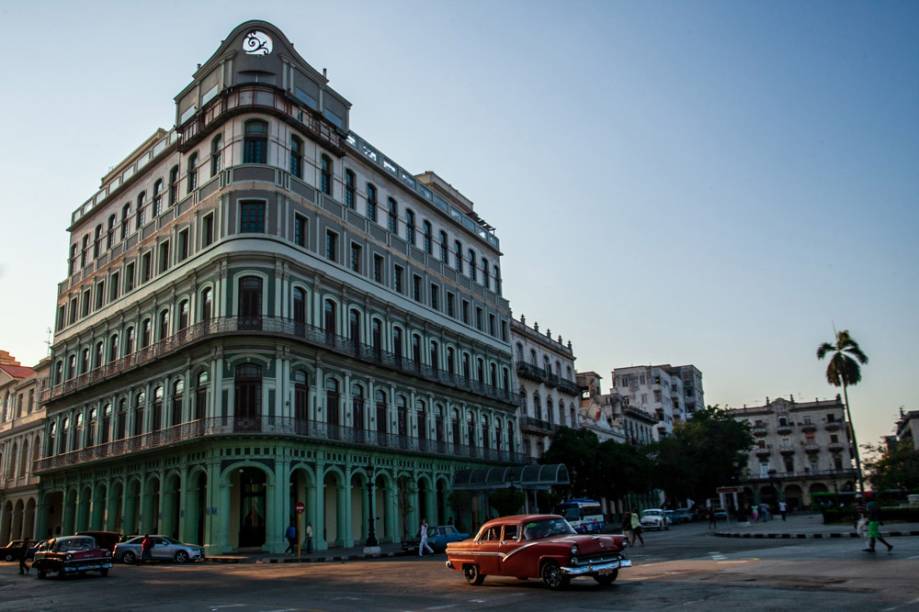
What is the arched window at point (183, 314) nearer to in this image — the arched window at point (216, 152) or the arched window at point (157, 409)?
the arched window at point (157, 409)

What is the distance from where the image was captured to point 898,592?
42.5ft

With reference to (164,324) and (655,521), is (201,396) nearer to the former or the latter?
(164,324)

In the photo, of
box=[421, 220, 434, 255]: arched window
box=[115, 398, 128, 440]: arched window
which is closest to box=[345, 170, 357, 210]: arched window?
box=[421, 220, 434, 255]: arched window

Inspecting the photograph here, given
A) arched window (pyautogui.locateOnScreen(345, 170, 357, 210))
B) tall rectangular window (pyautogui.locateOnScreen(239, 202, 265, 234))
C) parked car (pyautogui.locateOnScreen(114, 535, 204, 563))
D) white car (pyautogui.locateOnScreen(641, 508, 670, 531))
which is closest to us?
parked car (pyautogui.locateOnScreen(114, 535, 204, 563))

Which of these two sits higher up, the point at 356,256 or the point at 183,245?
the point at 183,245

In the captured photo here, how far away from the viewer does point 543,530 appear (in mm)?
17125

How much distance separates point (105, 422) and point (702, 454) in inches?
2106

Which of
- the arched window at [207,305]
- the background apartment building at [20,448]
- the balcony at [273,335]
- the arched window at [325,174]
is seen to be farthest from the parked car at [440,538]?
the background apartment building at [20,448]

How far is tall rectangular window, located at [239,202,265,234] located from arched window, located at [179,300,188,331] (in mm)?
5444

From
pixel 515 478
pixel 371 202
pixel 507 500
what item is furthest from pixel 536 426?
pixel 371 202

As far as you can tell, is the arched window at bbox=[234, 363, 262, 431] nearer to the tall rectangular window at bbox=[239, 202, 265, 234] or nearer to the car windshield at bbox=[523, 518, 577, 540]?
the tall rectangular window at bbox=[239, 202, 265, 234]

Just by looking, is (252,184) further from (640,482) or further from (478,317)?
(640,482)

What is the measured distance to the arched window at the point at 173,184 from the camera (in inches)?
1734

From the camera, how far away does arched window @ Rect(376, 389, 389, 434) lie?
4344 cm
